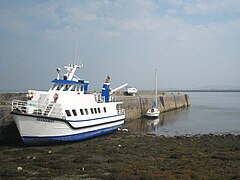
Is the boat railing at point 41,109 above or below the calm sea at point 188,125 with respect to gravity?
above

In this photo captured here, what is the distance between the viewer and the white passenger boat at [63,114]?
14586mm

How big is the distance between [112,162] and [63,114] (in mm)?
4893

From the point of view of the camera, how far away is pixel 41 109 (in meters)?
15.3

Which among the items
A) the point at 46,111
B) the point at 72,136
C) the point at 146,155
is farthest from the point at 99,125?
the point at 146,155

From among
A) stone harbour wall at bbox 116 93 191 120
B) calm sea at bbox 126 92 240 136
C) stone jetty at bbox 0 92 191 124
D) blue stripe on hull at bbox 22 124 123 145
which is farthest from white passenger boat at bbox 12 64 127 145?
stone harbour wall at bbox 116 93 191 120

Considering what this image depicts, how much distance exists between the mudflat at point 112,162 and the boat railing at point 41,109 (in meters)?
1.95

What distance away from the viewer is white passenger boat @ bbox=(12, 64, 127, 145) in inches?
574

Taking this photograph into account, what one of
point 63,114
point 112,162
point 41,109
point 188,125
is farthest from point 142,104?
point 112,162

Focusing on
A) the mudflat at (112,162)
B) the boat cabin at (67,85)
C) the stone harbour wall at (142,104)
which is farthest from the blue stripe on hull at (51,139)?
the stone harbour wall at (142,104)

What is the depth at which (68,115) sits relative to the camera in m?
16.0

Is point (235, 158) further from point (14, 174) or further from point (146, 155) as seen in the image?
point (14, 174)

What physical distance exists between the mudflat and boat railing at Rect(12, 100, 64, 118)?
1.95 meters

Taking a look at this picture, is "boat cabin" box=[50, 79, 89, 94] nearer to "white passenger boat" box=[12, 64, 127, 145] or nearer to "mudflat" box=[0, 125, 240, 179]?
"white passenger boat" box=[12, 64, 127, 145]

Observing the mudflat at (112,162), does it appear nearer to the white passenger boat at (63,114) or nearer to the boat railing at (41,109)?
the white passenger boat at (63,114)
